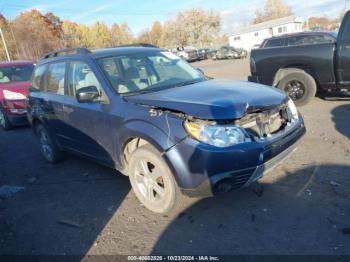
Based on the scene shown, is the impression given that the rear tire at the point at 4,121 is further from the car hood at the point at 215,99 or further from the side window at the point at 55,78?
the car hood at the point at 215,99

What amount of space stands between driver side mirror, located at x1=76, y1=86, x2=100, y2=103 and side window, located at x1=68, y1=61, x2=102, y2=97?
0.10 m

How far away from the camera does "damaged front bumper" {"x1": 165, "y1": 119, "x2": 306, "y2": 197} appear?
3316 millimetres

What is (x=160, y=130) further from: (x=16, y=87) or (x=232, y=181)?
(x=16, y=87)

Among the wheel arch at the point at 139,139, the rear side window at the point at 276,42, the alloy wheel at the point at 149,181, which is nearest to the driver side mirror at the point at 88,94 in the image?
the wheel arch at the point at 139,139

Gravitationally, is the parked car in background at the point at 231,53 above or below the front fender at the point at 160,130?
below

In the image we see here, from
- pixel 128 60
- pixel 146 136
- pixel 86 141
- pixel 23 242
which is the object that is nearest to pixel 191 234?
pixel 146 136

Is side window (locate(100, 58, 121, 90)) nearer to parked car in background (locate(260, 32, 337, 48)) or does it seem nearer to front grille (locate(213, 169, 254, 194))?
front grille (locate(213, 169, 254, 194))

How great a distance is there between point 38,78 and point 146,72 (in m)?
2.51

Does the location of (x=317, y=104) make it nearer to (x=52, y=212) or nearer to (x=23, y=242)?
(x=52, y=212)

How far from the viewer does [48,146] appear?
621 cm

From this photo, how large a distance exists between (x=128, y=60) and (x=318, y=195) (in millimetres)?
2909

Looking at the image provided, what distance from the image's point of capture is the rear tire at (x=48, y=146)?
19.7 ft

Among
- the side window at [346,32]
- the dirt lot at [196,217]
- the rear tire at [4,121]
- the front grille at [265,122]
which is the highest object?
the side window at [346,32]

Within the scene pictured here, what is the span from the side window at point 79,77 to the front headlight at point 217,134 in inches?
61.3
